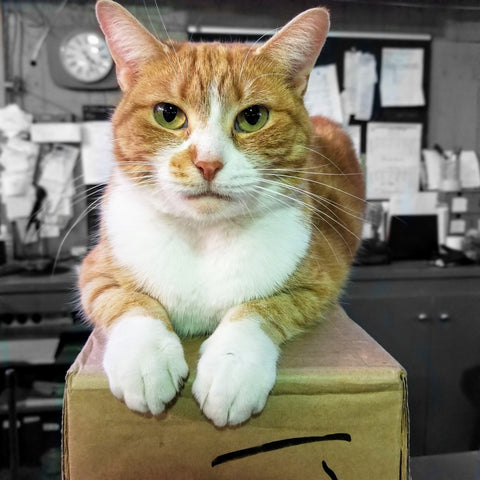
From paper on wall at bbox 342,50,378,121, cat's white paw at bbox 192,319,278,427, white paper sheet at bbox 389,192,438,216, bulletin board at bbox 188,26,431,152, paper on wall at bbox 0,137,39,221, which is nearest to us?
cat's white paw at bbox 192,319,278,427

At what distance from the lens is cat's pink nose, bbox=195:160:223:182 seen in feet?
1.74

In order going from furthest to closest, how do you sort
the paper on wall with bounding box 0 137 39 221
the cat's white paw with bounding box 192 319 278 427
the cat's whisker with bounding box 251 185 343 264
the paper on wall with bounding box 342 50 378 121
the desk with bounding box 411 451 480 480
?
the paper on wall with bounding box 0 137 39 221
the paper on wall with bounding box 342 50 378 121
the desk with bounding box 411 451 480 480
the cat's whisker with bounding box 251 185 343 264
the cat's white paw with bounding box 192 319 278 427

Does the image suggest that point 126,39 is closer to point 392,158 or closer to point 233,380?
point 233,380

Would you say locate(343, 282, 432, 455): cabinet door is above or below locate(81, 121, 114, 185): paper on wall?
below

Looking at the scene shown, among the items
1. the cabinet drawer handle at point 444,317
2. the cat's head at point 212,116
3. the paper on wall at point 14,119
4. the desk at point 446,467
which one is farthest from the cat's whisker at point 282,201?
the paper on wall at point 14,119

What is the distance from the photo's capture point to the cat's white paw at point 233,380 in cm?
48

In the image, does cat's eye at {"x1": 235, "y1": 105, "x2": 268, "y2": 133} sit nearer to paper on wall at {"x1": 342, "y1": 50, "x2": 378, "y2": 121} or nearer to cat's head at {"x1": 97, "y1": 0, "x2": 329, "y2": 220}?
cat's head at {"x1": 97, "y1": 0, "x2": 329, "y2": 220}

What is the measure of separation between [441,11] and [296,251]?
68 centimetres

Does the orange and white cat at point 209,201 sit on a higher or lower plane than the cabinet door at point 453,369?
higher

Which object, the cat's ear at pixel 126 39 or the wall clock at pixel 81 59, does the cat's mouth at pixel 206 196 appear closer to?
the cat's ear at pixel 126 39

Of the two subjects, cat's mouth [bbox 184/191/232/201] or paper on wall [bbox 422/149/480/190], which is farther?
paper on wall [bbox 422/149/480/190]

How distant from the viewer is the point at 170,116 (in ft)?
1.98

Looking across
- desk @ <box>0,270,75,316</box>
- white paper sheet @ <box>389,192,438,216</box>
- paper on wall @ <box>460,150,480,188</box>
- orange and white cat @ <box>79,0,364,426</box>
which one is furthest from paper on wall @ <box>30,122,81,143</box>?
paper on wall @ <box>460,150,480,188</box>

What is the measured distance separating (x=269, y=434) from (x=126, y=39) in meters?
0.52
